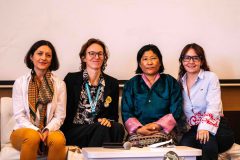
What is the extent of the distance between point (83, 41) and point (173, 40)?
0.82 m

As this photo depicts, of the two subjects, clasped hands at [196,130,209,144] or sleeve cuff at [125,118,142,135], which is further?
sleeve cuff at [125,118,142,135]

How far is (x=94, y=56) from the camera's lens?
297cm

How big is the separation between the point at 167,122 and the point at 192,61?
508 millimetres

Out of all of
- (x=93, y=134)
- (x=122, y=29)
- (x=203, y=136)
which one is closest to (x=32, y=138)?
(x=93, y=134)

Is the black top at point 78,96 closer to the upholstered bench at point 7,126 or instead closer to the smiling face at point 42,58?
the smiling face at point 42,58

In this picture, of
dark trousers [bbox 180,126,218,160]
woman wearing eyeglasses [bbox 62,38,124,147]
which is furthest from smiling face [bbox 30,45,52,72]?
dark trousers [bbox 180,126,218,160]

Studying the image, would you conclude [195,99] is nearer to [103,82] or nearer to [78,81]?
[103,82]

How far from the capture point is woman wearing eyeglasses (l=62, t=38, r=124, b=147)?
9.29ft

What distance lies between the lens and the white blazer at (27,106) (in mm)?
2713

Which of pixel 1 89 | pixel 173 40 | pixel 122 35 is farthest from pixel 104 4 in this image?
pixel 1 89

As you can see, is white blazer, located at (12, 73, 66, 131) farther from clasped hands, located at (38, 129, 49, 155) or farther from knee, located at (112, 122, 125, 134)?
knee, located at (112, 122, 125, 134)

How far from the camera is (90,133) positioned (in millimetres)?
2789

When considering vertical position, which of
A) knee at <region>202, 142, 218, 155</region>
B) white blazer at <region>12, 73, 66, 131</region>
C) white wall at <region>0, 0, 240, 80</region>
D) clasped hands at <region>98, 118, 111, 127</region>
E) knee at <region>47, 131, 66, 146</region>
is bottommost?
knee at <region>202, 142, 218, 155</region>

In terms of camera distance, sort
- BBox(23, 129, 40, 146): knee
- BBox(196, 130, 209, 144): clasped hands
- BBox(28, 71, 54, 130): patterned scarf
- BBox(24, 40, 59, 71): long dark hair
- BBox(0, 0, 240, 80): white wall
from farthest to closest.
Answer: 1. BBox(0, 0, 240, 80): white wall
2. BBox(24, 40, 59, 71): long dark hair
3. BBox(28, 71, 54, 130): patterned scarf
4. BBox(196, 130, 209, 144): clasped hands
5. BBox(23, 129, 40, 146): knee
